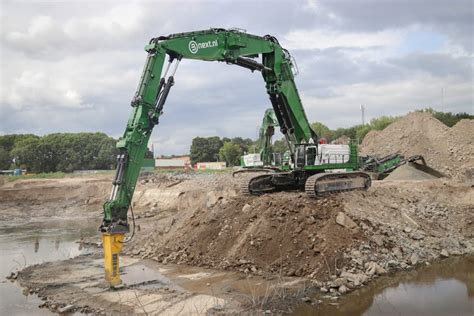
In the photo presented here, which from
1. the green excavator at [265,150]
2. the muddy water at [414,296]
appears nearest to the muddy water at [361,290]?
the muddy water at [414,296]

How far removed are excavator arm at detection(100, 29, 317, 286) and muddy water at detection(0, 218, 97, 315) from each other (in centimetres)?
211

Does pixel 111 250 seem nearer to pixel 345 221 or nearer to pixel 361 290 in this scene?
pixel 361 290

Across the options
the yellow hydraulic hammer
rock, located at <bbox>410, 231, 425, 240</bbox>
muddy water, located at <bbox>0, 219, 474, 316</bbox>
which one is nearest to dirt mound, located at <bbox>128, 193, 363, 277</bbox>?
muddy water, located at <bbox>0, 219, 474, 316</bbox>

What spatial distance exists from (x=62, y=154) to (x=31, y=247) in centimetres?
6155

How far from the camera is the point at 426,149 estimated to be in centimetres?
3008

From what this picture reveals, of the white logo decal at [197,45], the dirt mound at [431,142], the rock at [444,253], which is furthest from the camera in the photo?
the dirt mound at [431,142]

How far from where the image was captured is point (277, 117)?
1559 centimetres

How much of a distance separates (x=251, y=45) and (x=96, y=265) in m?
7.96

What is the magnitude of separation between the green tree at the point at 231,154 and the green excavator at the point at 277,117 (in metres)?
64.1

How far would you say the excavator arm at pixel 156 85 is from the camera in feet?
32.3

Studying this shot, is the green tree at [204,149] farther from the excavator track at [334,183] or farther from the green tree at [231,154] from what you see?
the excavator track at [334,183]

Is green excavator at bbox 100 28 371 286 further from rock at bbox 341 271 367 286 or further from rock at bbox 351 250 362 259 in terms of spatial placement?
rock at bbox 341 271 367 286

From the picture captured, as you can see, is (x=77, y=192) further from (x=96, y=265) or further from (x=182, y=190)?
(x=96, y=265)

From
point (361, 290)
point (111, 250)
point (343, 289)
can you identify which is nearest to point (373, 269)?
point (361, 290)
